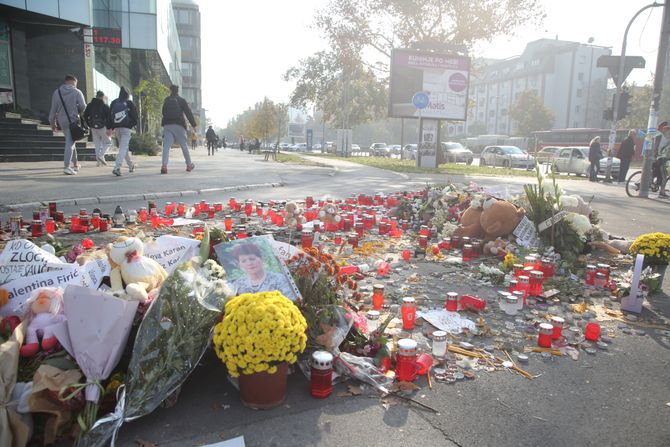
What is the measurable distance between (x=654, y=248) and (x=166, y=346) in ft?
17.6

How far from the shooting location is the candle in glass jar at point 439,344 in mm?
3232

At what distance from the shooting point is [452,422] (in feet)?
8.26

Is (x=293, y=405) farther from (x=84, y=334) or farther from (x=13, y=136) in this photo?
(x=13, y=136)

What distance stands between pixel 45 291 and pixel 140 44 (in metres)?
32.5

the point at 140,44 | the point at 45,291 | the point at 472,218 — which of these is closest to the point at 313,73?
the point at 140,44

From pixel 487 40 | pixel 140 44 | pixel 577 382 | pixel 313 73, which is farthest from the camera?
pixel 313 73

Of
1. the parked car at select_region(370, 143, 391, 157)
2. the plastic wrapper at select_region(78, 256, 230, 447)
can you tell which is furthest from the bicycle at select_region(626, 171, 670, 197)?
the parked car at select_region(370, 143, 391, 157)

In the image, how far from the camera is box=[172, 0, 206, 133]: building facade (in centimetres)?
9806

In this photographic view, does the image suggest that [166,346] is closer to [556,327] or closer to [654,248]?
[556,327]

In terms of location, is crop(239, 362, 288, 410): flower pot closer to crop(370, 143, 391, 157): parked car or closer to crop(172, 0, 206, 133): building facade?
crop(370, 143, 391, 157): parked car

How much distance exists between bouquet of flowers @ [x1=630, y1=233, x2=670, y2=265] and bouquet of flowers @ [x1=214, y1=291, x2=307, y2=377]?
4.72 m

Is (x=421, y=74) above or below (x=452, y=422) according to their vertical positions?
above

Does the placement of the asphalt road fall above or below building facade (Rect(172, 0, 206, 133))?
below

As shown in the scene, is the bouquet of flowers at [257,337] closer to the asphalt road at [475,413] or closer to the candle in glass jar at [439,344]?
the asphalt road at [475,413]
